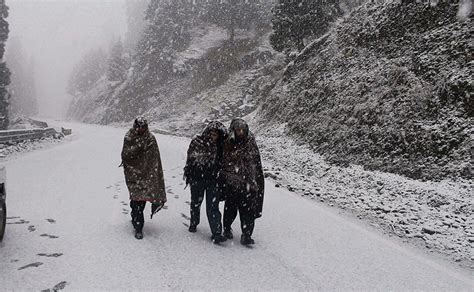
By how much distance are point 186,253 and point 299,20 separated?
21.2 meters

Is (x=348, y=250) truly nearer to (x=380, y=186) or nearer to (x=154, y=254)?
(x=154, y=254)

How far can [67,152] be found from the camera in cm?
1659

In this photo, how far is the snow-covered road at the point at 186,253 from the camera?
453 centimetres

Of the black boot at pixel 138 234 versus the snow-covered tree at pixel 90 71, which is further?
the snow-covered tree at pixel 90 71

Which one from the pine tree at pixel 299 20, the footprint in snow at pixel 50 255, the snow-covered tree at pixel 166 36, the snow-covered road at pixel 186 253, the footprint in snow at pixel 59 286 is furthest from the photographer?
the snow-covered tree at pixel 166 36

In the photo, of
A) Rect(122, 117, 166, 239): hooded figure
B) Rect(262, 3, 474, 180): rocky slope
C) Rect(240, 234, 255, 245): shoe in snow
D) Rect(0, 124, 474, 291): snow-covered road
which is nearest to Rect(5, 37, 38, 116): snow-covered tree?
Rect(262, 3, 474, 180): rocky slope

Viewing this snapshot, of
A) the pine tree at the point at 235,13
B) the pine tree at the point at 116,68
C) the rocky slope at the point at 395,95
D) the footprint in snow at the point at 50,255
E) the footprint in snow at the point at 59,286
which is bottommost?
the footprint in snow at the point at 50,255

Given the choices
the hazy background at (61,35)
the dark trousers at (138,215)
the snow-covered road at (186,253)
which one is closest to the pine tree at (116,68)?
the hazy background at (61,35)

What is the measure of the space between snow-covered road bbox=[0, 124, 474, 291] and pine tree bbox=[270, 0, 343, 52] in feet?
59.3

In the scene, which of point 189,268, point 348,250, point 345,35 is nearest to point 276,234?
point 348,250

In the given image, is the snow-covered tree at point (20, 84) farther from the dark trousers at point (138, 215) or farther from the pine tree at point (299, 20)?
the dark trousers at point (138, 215)

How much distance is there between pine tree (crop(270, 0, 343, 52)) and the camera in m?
23.5

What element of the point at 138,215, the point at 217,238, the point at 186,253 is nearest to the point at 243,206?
the point at 217,238

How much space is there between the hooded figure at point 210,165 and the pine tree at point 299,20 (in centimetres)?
1975
